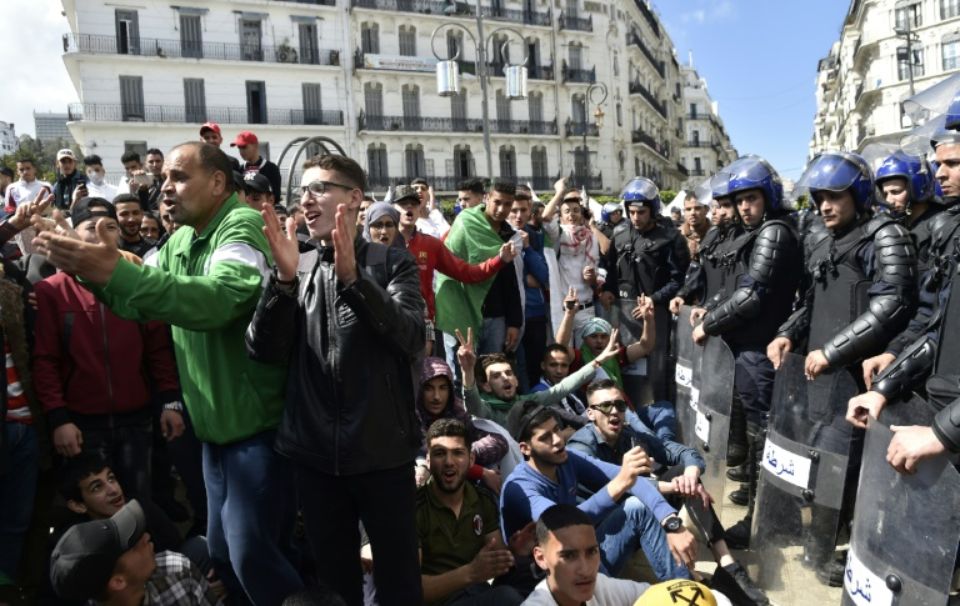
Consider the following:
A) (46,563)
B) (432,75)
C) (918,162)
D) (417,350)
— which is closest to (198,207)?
(417,350)

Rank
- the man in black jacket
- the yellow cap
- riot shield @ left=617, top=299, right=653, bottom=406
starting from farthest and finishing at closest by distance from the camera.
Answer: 1. riot shield @ left=617, top=299, right=653, bottom=406
2. the man in black jacket
3. the yellow cap

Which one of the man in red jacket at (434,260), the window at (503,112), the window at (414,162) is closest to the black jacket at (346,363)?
the man in red jacket at (434,260)

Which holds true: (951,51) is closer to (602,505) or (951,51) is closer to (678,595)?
(602,505)

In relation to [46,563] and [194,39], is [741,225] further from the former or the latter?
[194,39]

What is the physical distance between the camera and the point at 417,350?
2736 mm

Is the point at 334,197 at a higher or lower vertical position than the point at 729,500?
higher

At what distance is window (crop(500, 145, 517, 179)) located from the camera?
147 feet

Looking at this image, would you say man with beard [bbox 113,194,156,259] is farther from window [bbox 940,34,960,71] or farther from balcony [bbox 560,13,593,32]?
window [bbox 940,34,960,71]

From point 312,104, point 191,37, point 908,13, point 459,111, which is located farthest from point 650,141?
point 191,37

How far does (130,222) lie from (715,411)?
4072 millimetres

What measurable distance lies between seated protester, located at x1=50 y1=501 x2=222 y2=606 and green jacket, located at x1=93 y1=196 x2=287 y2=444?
0.48 metres

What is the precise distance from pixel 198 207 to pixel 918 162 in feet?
15.1

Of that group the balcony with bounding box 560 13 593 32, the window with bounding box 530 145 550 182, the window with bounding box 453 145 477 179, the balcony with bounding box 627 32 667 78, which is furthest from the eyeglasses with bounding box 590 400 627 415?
the balcony with bounding box 627 32 667 78

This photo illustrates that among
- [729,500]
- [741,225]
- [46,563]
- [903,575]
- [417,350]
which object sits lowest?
[729,500]
